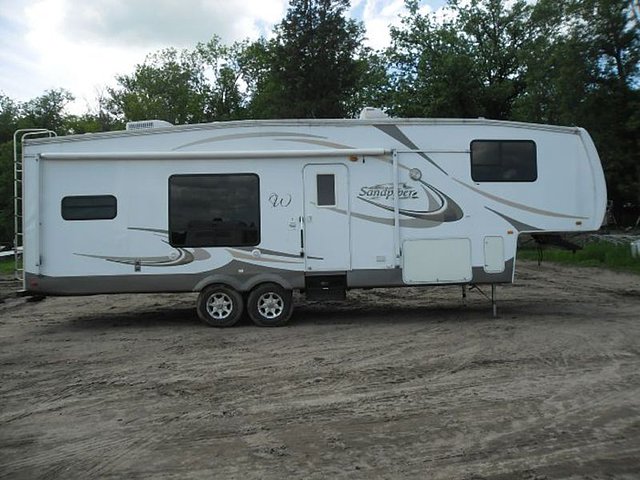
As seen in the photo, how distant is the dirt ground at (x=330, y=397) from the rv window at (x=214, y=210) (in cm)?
144

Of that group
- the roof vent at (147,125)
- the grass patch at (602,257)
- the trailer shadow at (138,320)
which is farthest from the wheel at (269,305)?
the grass patch at (602,257)

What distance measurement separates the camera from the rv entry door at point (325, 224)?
9109 millimetres

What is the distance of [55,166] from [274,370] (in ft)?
16.8

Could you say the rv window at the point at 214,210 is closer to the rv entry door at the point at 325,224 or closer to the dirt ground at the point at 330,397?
the rv entry door at the point at 325,224

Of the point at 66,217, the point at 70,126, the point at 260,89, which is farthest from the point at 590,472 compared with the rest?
the point at 70,126

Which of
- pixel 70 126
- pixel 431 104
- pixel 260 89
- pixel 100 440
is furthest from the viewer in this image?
pixel 70 126

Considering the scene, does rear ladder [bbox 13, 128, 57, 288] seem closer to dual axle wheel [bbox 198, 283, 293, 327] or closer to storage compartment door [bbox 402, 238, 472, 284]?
dual axle wheel [bbox 198, 283, 293, 327]

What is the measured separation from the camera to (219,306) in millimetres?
9117

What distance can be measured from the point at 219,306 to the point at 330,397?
4.03 metres

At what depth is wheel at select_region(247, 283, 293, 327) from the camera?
908 centimetres

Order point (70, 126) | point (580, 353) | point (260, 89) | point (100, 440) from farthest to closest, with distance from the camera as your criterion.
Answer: point (70, 126)
point (260, 89)
point (580, 353)
point (100, 440)

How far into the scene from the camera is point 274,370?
6.52 m

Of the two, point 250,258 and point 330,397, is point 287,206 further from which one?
point 330,397

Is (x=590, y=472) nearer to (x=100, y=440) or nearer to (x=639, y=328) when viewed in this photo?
(x=100, y=440)
